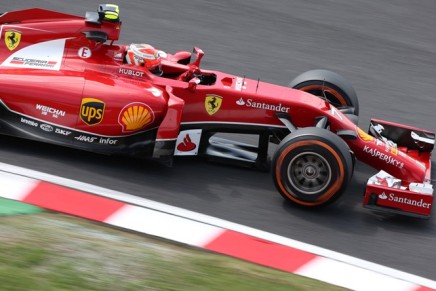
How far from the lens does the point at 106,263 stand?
5.14m

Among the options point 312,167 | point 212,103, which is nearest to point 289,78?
point 212,103

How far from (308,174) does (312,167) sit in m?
0.07

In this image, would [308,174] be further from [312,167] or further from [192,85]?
[192,85]

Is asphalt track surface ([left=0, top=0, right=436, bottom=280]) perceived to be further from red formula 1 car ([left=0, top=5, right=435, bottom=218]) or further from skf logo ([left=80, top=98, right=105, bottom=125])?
skf logo ([left=80, top=98, right=105, bottom=125])

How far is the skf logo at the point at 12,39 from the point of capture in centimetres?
765

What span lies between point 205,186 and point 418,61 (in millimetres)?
4586

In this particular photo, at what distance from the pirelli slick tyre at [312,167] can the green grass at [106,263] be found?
1.43m

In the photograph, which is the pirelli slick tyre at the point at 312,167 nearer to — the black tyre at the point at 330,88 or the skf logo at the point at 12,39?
the black tyre at the point at 330,88

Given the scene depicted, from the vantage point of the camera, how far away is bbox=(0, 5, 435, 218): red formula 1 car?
7.04 metres

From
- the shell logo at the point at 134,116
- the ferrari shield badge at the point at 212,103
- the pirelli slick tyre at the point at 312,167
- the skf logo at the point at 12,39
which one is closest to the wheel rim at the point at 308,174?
the pirelli slick tyre at the point at 312,167

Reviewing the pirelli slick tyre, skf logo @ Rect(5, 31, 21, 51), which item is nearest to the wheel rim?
the pirelli slick tyre

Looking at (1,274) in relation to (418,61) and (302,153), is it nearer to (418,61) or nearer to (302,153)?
(302,153)

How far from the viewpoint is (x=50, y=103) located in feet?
23.8

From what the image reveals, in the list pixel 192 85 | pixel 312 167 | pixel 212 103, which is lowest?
pixel 312 167
